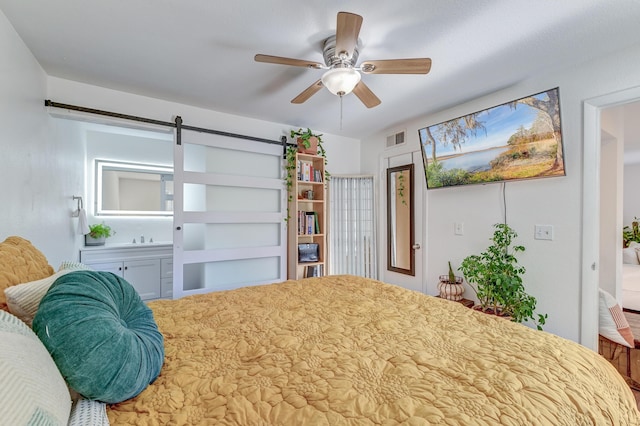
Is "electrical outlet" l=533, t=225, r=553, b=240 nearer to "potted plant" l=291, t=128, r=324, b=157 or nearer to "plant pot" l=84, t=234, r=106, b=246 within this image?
"potted plant" l=291, t=128, r=324, b=157

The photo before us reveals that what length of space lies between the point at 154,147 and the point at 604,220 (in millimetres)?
5586

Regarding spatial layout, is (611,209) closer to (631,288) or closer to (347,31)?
(631,288)

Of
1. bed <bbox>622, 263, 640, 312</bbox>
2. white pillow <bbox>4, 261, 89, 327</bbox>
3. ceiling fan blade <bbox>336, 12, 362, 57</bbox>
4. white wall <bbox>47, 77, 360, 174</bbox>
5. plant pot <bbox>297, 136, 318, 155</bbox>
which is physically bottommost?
bed <bbox>622, 263, 640, 312</bbox>

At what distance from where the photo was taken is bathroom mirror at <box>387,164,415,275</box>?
3559 mm

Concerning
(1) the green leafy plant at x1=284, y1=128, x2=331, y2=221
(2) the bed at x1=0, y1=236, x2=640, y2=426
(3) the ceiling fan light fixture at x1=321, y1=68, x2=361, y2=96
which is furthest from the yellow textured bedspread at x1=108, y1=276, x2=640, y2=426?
(1) the green leafy plant at x1=284, y1=128, x2=331, y2=221

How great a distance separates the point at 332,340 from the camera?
1.16 metres

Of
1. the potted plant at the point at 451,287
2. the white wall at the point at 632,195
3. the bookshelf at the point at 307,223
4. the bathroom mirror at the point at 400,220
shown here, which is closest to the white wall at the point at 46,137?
the bookshelf at the point at 307,223

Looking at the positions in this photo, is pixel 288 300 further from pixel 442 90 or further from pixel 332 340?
pixel 442 90

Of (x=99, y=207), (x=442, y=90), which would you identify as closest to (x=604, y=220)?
(x=442, y=90)

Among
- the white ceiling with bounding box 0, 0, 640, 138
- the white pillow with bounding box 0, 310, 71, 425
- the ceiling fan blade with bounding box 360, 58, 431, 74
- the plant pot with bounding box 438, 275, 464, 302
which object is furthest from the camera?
the plant pot with bounding box 438, 275, 464, 302

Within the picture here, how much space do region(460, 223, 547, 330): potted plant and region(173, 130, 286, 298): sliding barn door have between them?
219 cm

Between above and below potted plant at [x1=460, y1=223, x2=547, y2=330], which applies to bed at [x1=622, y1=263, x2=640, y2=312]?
below

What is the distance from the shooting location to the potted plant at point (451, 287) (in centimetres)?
287

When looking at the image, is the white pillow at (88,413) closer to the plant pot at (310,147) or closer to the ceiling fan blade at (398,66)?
the ceiling fan blade at (398,66)
